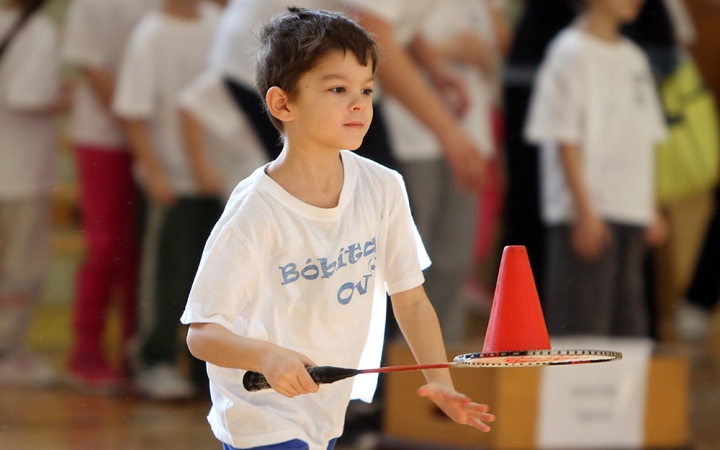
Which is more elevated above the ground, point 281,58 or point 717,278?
point 281,58

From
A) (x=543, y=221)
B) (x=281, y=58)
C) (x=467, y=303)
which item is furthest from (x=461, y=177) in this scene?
(x=281, y=58)

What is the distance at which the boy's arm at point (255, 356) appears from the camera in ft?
2.80

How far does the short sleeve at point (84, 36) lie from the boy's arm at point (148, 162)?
0.15m

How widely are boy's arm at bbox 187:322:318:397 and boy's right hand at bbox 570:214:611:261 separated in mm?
1230

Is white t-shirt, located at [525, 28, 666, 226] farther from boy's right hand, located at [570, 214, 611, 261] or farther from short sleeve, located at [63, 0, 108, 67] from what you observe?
short sleeve, located at [63, 0, 108, 67]

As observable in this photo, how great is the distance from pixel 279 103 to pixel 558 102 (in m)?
1.19

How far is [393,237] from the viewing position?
1053mm

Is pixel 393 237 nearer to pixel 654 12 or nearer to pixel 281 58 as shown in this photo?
pixel 281 58

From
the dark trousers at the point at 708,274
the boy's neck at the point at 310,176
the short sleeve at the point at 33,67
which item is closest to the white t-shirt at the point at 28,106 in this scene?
the short sleeve at the point at 33,67

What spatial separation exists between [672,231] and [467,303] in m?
0.56

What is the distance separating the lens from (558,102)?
2062 mm

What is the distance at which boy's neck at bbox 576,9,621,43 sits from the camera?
2078 mm

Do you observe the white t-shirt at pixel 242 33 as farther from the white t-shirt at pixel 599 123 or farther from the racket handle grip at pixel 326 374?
the racket handle grip at pixel 326 374

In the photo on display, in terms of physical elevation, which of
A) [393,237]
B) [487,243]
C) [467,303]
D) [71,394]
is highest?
Result: [393,237]
